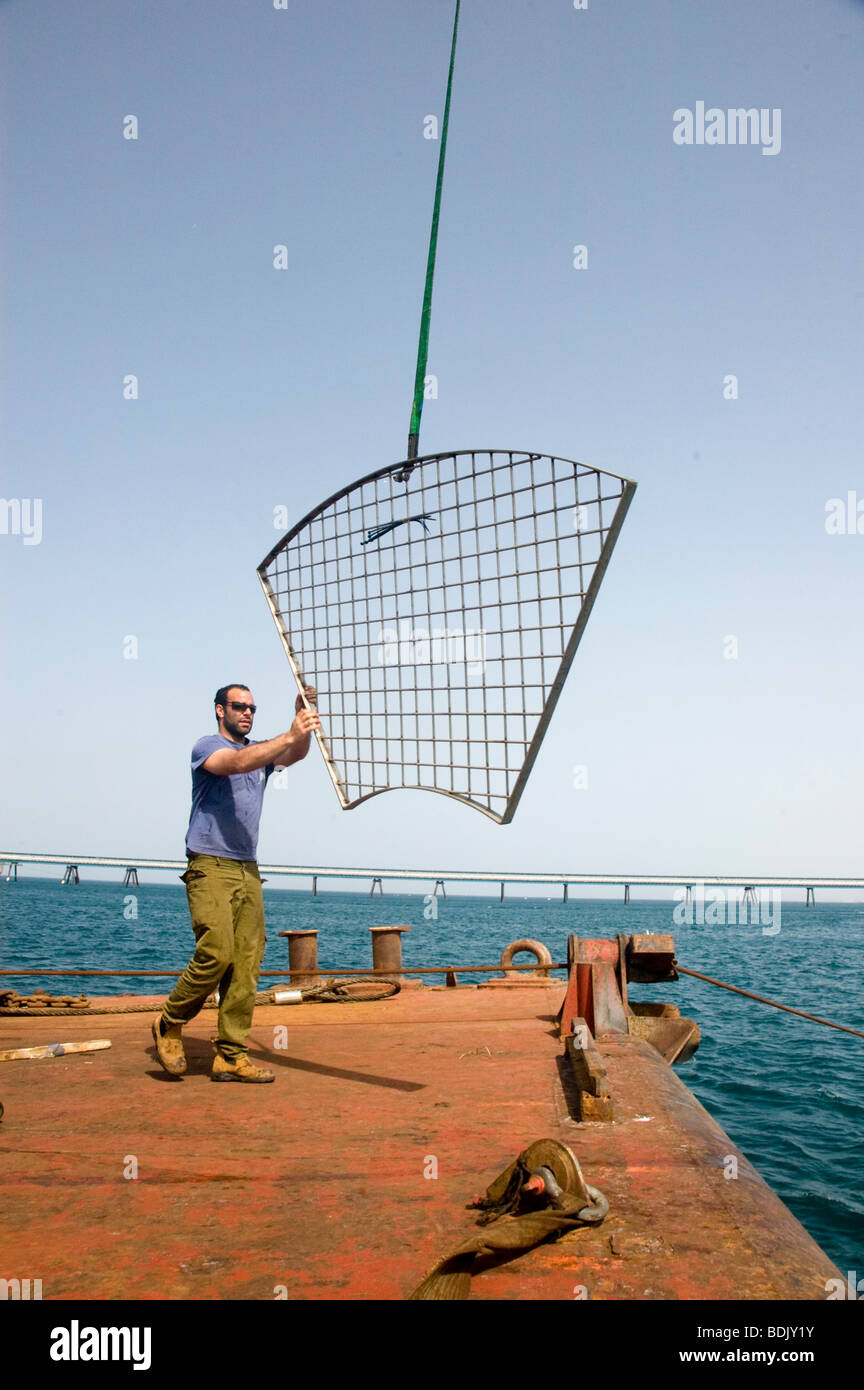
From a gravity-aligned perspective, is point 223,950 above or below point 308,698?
below

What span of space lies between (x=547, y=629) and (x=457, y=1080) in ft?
8.00

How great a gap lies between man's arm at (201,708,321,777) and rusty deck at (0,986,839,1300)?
5.51 feet

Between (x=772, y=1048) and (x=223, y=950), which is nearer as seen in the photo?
(x=223, y=950)

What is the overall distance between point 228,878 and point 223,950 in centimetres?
41

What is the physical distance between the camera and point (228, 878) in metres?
5.02

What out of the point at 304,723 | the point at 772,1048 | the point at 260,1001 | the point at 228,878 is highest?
the point at 304,723

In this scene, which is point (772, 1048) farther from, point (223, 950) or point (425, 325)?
point (425, 325)

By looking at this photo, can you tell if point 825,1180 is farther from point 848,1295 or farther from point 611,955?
point 848,1295

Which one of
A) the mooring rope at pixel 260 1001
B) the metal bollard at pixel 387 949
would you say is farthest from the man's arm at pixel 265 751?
the metal bollard at pixel 387 949

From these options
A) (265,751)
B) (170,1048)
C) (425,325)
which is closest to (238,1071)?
(170,1048)

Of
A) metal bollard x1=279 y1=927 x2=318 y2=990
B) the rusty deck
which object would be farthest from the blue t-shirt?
metal bollard x1=279 y1=927 x2=318 y2=990

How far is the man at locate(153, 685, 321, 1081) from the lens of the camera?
4.80 m

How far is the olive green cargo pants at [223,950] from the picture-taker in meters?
4.80

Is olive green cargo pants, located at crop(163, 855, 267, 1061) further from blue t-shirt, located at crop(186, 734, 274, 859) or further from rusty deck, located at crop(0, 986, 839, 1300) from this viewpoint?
rusty deck, located at crop(0, 986, 839, 1300)
